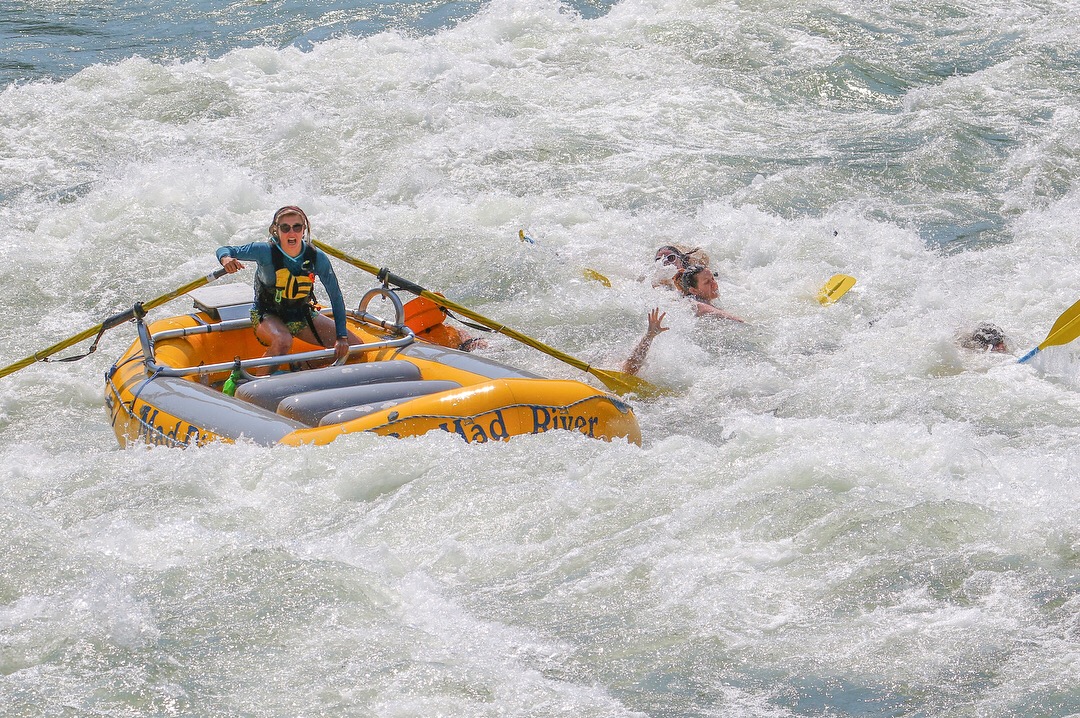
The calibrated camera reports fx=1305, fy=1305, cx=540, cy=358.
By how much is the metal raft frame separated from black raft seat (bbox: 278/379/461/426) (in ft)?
1.44

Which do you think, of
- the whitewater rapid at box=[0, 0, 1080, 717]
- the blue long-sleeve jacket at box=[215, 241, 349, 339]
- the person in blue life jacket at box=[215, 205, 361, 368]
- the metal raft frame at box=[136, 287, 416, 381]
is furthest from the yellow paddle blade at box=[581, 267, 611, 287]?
the blue long-sleeve jacket at box=[215, 241, 349, 339]

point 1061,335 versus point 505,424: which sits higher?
point 505,424

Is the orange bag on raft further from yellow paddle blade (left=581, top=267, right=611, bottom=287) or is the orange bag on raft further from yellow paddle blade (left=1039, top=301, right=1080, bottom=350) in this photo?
yellow paddle blade (left=1039, top=301, right=1080, bottom=350)

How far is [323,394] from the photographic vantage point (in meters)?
6.11

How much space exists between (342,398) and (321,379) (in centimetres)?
29

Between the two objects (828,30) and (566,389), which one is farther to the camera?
(828,30)

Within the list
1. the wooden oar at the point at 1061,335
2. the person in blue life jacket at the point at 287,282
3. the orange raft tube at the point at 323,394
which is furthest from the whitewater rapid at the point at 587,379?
the person in blue life jacket at the point at 287,282

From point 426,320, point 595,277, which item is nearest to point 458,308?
point 426,320

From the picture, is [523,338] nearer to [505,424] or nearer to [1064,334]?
[505,424]

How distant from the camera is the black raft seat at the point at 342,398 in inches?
237

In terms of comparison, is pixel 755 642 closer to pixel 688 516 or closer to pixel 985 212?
pixel 688 516

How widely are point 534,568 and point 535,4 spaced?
11.3 m

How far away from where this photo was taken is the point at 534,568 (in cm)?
480

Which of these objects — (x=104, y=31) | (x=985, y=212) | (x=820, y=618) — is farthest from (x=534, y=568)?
(x=104, y=31)
